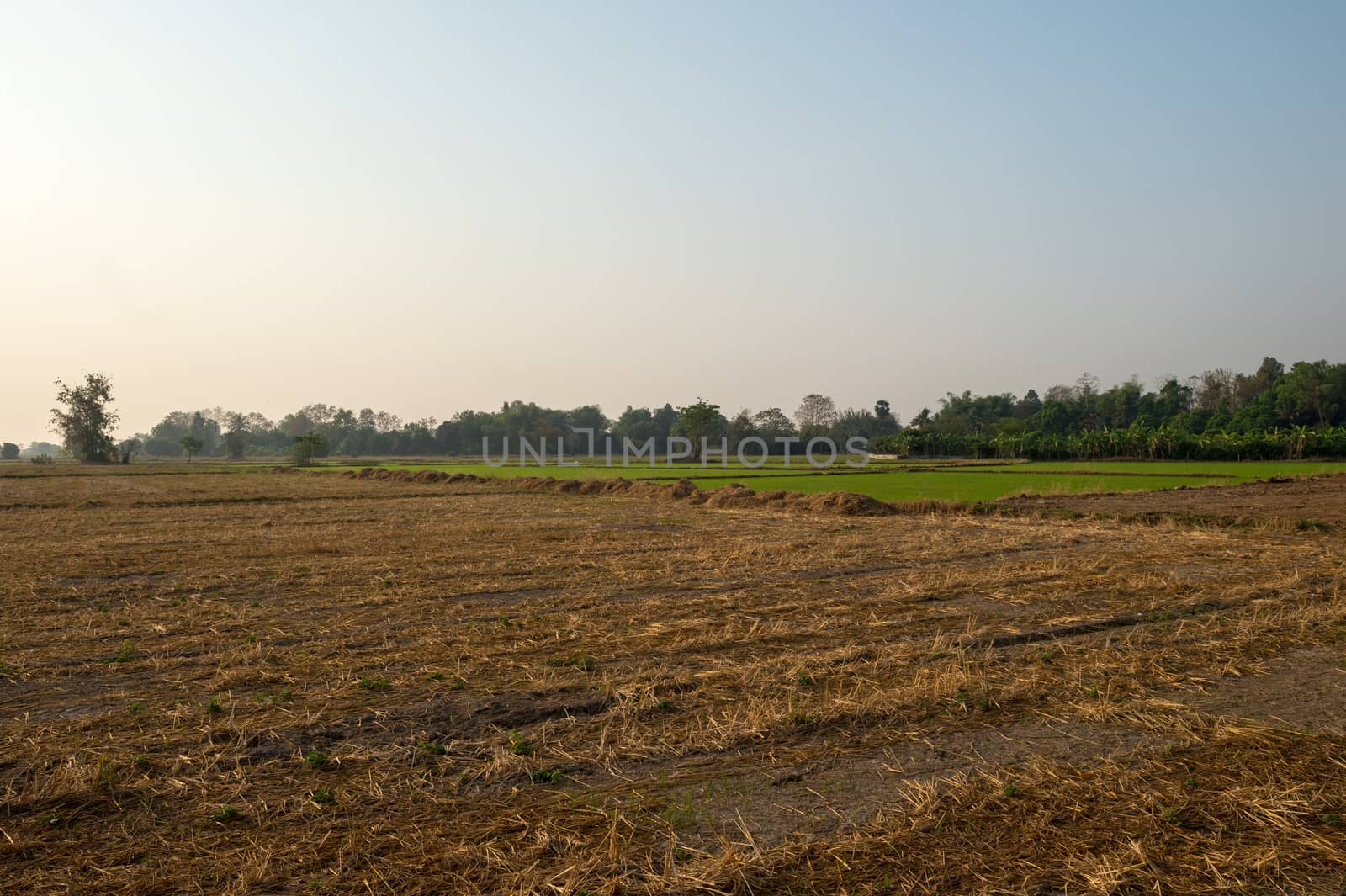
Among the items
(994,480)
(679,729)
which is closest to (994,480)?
(994,480)

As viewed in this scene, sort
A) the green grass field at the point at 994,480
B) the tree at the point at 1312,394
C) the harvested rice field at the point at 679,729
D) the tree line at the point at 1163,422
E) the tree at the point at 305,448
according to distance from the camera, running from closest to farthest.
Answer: the harvested rice field at the point at 679,729, the green grass field at the point at 994,480, the tree line at the point at 1163,422, the tree at the point at 1312,394, the tree at the point at 305,448

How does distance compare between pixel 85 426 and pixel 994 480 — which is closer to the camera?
pixel 994 480

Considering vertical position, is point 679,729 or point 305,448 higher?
point 305,448

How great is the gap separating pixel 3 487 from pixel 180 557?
3828 cm

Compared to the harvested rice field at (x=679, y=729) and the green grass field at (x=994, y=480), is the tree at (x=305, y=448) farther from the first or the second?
the harvested rice field at (x=679, y=729)

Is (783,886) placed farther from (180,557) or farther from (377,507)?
(377,507)

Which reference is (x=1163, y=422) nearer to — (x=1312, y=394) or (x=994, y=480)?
(x=1312, y=394)

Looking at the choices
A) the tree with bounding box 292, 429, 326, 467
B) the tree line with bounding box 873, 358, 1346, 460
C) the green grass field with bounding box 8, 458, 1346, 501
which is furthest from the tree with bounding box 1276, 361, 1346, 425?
the tree with bounding box 292, 429, 326, 467

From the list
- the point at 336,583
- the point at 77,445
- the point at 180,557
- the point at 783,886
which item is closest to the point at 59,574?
the point at 180,557

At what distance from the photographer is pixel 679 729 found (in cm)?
568

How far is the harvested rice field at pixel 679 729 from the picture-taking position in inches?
155

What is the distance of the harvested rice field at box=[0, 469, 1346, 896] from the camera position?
12.9ft

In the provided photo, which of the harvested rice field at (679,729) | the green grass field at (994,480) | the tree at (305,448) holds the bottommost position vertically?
the harvested rice field at (679,729)

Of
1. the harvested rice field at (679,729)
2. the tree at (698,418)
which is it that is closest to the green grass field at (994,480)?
the harvested rice field at (679,729)
